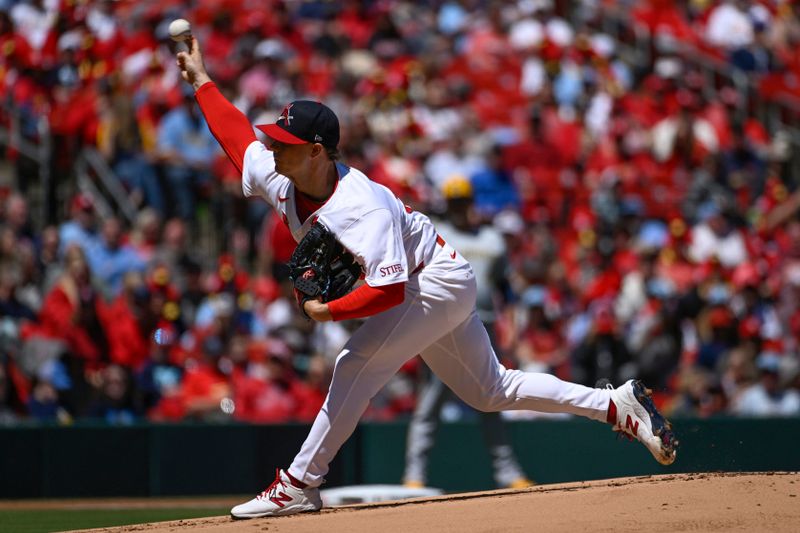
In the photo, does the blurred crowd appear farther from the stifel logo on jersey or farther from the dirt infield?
the stifel logo on jersey

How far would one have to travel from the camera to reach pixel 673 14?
16.9 m

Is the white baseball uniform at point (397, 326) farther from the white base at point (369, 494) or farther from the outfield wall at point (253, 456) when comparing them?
the outfield wall at point (253, 456)

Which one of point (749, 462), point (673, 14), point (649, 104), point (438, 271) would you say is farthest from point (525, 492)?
point (673, 14)

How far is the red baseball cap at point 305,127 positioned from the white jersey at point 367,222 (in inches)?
7.5

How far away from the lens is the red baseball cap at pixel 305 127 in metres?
5.70

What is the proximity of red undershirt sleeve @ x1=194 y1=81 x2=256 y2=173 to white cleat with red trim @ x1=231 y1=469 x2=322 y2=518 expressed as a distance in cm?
147

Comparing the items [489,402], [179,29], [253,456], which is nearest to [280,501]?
[489,402]

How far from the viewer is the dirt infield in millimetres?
5535

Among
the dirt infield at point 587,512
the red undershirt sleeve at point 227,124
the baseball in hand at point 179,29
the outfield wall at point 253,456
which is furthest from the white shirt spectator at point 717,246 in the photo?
the baseball in hand at point 179,29

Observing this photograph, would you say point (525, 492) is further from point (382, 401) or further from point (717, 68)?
point (717, 68)

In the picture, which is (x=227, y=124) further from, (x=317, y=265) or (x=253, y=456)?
(x=253, y=456)

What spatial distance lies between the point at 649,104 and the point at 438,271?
32.3 ft

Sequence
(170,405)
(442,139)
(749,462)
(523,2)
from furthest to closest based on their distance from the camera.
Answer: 1. (523,2)
2. (442,139)
3. (170,405)
4. (749,462)

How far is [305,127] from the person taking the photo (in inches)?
225
